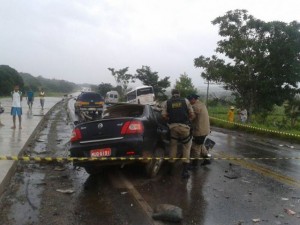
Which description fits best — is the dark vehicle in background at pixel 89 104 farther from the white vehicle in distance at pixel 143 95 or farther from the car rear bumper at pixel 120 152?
the car rear bumper at pixel 120 152

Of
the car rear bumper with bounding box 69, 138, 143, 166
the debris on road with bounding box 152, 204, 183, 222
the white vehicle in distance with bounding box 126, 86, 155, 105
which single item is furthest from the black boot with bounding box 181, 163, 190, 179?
the white vehicle in distance with bounding box 126, 86, 155, 105

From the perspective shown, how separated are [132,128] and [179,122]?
112cm

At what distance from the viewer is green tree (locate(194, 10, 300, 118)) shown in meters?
22.1

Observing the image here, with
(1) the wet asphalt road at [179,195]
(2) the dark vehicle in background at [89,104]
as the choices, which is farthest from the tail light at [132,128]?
(2) the dark vehicle in background at [89,104]

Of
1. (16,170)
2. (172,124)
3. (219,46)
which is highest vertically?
(219,46)

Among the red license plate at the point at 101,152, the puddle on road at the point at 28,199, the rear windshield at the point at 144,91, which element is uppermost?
the rear windshield at the point at 144,91

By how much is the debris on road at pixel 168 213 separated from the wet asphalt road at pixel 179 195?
120 millimetres

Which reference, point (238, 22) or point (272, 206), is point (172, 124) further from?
point (238, 22)

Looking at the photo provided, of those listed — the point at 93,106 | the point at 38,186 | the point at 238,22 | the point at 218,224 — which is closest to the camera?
the point at 218,224

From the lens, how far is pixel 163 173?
813cm

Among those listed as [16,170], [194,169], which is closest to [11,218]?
[16,170]

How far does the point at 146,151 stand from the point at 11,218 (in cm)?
281

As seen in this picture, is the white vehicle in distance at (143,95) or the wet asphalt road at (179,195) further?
the white vehicle in distance at (143,95)

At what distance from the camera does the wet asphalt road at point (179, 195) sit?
5395mm
